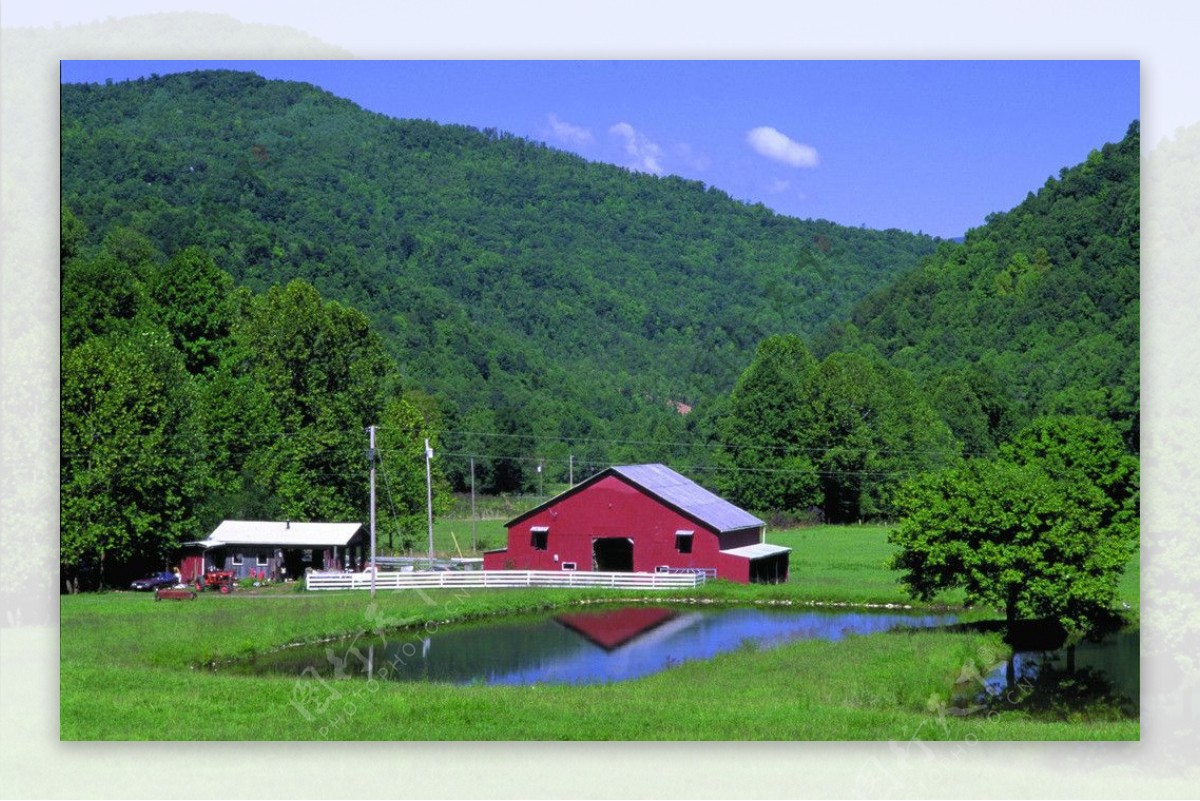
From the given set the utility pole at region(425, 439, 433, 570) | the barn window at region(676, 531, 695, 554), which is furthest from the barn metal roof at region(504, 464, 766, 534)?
the utility pole at region(425, 439, 433, 570)

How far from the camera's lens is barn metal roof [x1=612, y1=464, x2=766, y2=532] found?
3291cm

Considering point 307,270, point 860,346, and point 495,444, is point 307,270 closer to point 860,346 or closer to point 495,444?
point 495,444

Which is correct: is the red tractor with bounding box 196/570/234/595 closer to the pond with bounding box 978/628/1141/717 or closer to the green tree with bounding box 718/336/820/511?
the pond with bounding box 978/628/1141/717

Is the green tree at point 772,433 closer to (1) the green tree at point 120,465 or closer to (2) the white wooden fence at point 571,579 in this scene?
(2) the white wooden fence at point 571,579

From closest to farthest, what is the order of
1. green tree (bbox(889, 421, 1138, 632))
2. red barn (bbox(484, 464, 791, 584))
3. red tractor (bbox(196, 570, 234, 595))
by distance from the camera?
red tractor (bbox(196, 570, 234, 595)) → green tree (bbox(889, 421, 1138, 632)) → red barn (bbox(484, 464, 791, 584))

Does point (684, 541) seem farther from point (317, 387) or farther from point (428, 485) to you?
point (317, 387)

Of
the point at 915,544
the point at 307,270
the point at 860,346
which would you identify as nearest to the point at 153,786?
the point at 915,544

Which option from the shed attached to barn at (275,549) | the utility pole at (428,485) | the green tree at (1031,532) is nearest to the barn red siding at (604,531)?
the utility pole at (428,485)

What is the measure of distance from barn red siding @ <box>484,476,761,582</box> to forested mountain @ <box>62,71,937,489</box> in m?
5.84

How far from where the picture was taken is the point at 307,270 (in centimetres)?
3102

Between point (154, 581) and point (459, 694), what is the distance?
16.1 feet

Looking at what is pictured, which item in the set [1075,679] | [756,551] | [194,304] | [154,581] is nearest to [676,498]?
[756,551]

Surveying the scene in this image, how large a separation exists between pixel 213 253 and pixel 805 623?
1241 centimetres

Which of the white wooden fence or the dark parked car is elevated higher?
the dark parked car
